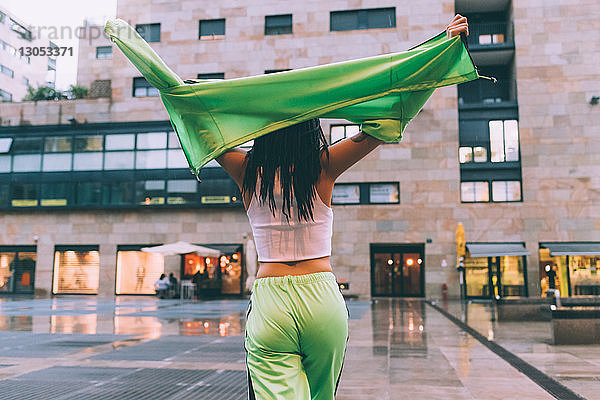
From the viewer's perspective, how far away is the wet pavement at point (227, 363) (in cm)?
597

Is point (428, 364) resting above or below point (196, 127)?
below

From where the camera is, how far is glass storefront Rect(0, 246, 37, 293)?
103 ft

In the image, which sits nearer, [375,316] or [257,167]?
[257,167]

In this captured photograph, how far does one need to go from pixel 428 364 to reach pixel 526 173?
76.5 ft

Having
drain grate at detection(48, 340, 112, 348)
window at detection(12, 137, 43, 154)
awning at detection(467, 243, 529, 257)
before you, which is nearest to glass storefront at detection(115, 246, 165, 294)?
window at detection(12, 137, 43, 154)

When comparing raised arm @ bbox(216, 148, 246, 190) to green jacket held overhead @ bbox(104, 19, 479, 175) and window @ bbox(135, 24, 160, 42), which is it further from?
window @ bbox(135, 24, 160, 42)

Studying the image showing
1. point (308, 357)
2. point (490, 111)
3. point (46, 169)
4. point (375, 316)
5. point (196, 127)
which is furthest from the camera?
point (46, 169)

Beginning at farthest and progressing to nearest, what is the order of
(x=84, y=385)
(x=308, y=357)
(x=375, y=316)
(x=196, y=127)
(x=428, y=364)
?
1. (x=375, y=316)
2. (x=428, y=364)
3. (x=84, y=385)
4. (x=196, y=127)
5. (x=308, y=357)

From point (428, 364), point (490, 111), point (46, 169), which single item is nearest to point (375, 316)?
point (428, 364)

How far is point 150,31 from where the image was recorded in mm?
32781

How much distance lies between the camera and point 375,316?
1659cm

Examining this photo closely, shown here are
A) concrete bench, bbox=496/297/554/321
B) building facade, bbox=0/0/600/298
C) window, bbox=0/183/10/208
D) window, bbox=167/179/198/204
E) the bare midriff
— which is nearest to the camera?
the bare midriff

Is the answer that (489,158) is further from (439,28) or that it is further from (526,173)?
(439,28)

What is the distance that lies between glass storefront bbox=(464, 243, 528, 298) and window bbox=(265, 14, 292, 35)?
642 inches
